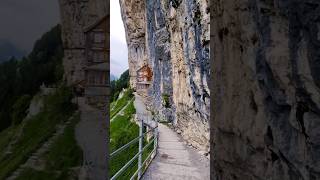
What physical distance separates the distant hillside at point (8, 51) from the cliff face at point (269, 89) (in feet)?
6.74

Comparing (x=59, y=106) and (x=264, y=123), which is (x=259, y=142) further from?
(x=59, y=106)

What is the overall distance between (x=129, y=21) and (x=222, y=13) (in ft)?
86.0

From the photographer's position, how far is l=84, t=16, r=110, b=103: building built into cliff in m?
4.53

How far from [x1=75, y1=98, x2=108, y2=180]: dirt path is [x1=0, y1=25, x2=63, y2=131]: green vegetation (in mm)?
523

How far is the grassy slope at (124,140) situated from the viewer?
1488 centimetres

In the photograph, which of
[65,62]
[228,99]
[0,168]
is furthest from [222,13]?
[0,168]

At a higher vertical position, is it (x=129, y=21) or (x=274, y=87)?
(x=129, y=21)

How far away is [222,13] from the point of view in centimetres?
382

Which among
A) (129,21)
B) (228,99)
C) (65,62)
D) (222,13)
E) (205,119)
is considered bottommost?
(205,119)

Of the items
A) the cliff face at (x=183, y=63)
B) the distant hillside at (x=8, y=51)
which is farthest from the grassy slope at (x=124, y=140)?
the distant hillside at (x=8, y=51)

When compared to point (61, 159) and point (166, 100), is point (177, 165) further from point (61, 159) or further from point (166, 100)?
point (166, 100)

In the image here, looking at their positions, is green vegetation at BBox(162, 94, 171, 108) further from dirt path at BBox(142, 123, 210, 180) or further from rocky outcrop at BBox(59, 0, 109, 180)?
rocky outcrop at BBox(59, 0, 109, 180)

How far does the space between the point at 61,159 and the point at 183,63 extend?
1078 centimetres

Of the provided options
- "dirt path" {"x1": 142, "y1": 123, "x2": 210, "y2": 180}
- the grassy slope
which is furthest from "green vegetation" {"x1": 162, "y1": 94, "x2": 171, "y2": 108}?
"dirt path" {"x1": 142, "y1": 123, "x2": 210, "y2": 180}
